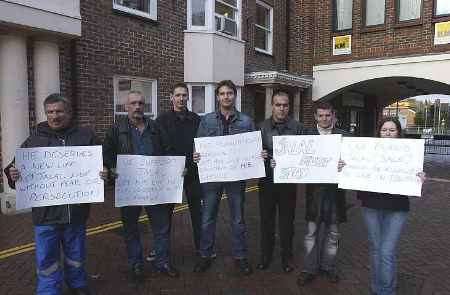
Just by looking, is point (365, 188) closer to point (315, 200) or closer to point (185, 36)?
point (315, 200)

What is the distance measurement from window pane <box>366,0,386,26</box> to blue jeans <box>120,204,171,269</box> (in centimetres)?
1155

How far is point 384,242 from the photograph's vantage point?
3473mm

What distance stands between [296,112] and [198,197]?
32.8ft

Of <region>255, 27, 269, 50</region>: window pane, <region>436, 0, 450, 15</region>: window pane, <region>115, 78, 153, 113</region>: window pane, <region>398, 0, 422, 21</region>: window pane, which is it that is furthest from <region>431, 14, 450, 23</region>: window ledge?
<region>115, 78, 153, 113</region>: window pane

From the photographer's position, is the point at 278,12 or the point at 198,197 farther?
the point at 278,12

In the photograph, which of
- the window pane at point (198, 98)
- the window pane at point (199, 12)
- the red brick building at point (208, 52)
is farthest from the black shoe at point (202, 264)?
A: the window pane at point (199, 12)

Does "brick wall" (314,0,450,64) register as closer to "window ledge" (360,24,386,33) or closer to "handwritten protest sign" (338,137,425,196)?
"window ledge" (360,24,386,33)

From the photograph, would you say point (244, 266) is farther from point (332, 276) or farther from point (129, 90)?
point (129, 90)

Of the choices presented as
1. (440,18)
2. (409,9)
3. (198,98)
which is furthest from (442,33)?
(198,98)

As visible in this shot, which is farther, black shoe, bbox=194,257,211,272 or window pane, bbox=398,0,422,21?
window pane, bbox=398,0,422,21

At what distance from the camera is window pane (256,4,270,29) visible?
13664 millimetres

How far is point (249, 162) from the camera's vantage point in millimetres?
4191

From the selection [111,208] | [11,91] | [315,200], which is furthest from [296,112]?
[315,200]

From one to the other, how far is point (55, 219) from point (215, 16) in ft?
29.3
